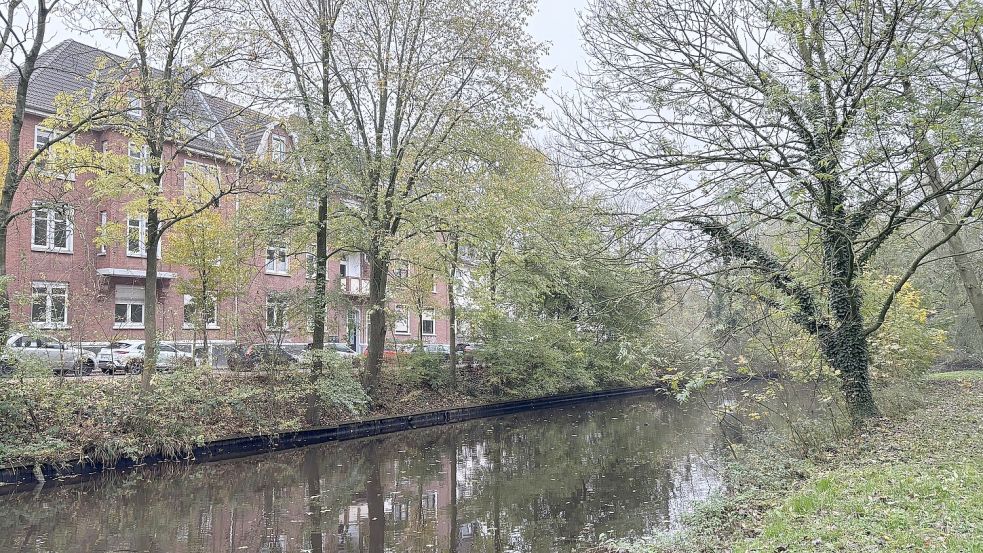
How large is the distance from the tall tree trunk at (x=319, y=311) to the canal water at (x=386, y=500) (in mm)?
1149

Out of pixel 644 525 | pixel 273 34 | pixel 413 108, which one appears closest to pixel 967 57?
pixel 644 525

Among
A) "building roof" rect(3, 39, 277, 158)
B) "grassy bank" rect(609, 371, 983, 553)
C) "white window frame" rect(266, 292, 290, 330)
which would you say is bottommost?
"grassy bank" rect(609, 371, 983, 553)

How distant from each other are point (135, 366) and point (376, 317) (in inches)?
247

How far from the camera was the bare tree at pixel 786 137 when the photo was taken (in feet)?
23.5

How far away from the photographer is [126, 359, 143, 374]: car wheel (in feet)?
49.4

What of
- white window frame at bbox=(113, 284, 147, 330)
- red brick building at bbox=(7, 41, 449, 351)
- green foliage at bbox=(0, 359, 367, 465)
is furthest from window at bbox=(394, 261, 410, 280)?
white window frame at bbox=(113, 284, 147, 330)

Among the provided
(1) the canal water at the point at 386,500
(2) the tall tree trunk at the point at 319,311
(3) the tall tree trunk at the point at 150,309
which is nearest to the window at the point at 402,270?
(2) the tall tree trunk at the point at 319,311

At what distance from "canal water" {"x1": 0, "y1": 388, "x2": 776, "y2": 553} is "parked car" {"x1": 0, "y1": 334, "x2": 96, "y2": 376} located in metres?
2.37

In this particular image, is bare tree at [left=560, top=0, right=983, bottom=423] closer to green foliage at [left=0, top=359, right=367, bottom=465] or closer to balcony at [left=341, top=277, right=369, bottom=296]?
green foliage at [left=0, top=359, right=367, bottom=465]

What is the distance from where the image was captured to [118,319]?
2533cm

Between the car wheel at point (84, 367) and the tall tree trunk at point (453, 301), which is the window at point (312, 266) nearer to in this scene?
the tall tree trunk at point (453, 301)

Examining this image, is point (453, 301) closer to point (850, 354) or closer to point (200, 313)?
point (200, 313)

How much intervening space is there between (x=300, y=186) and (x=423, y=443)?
7.11 metres

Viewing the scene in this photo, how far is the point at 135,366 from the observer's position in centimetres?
1538
